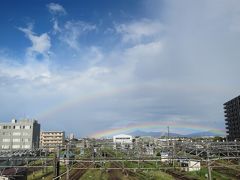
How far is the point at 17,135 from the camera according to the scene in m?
64.6

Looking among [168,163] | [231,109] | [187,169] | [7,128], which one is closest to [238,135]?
[231,109]

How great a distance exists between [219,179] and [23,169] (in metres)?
19.6

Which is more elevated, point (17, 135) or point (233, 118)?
point (233, 118)

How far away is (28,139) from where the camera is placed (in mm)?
65000

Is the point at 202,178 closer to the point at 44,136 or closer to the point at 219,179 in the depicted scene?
the point at 219,179

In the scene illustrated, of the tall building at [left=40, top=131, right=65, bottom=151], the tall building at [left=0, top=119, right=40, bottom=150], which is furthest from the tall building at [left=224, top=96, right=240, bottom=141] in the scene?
the tall building at [left=40, top=131, right=65, bottom=151]

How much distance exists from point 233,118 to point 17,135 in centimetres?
5514

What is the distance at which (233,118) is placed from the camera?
65.4 metres

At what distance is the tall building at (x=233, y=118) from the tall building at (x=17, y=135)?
50.1 meters

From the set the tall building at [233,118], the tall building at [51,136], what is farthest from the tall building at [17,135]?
the tall building at [233,118]

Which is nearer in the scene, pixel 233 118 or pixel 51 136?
pixel 233 118

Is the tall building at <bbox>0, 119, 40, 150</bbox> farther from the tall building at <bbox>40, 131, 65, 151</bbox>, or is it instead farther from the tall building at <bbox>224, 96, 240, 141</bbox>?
the tall building at <bbox>224, 96, 240, 141</bbox>

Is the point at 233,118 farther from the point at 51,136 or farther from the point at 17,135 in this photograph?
the point at 51,136

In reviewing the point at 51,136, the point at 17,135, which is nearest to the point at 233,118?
the point at 17,135
